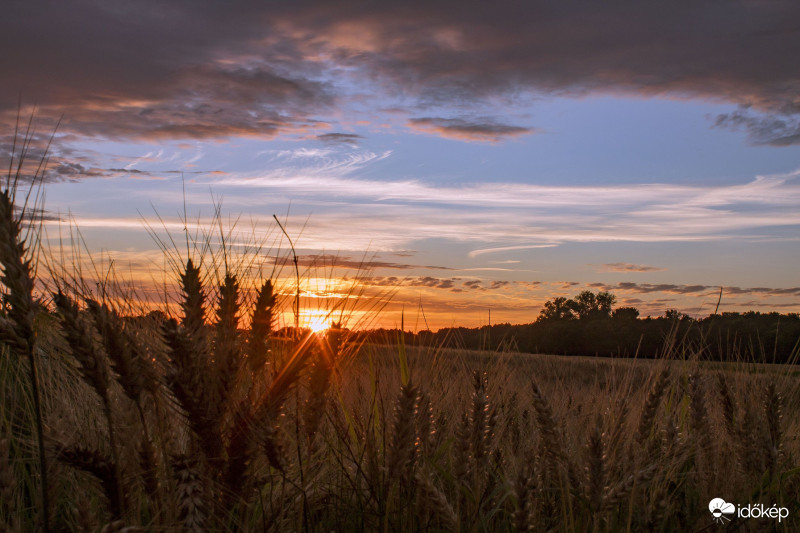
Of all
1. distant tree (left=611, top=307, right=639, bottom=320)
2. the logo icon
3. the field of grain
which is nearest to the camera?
the field of grain

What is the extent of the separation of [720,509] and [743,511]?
180mm

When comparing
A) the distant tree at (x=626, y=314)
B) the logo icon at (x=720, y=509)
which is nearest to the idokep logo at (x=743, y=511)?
the logo icon at (x=720, y=509)

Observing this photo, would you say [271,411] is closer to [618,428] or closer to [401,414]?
[401,414]

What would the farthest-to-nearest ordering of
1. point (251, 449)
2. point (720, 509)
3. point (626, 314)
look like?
point (626, 314), point (720, 509), point (251, 449)

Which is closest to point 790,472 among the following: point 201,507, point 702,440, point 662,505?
point 702,440

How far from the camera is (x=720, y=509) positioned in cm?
278

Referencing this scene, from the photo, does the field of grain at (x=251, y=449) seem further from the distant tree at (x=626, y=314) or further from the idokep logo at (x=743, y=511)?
the distant tree at (x=626, y=314)

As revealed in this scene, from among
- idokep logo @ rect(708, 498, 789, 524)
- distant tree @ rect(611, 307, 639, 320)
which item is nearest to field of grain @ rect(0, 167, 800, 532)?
idokep logo @ rect(708, 498, 789, 524)

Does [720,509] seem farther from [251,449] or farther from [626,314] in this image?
[626,314]

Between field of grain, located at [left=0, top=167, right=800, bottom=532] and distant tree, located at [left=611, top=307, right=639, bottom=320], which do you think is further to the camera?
distant tree, located at [left=611, top=307, right=639, bottom=320]

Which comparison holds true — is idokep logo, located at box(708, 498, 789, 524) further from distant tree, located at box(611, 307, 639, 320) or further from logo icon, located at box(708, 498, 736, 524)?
distant tree, located at box(611, 307, 639, 320)

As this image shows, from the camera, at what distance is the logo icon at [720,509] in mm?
2704

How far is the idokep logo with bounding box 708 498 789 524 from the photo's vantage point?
271cm

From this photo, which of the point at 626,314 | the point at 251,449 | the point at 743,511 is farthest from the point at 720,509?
the point at 626,314
